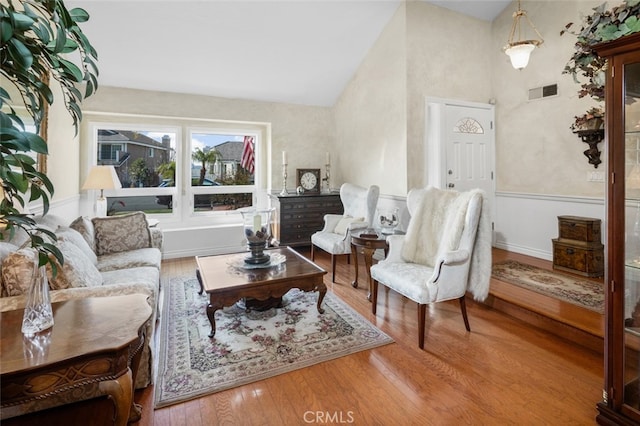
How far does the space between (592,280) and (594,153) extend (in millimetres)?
1416

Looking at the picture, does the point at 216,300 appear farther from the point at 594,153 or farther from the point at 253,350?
the point at 594,153

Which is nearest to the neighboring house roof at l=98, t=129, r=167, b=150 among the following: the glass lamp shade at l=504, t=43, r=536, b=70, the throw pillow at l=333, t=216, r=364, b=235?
the throw pillow at l=333, t=216, r=364, b=235

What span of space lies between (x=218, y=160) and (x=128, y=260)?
2.73m

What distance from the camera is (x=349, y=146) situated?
5.61 metres

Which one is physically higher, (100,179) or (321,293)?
(100,179)

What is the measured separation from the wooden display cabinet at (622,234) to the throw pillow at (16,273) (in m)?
2.89

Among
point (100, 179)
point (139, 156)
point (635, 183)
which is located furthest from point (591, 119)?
point (139, 156)

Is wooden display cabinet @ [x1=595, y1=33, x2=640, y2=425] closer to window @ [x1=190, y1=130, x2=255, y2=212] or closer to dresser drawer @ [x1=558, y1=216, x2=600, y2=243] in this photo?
dresser drawer @ [x1=558, y1=216, x2=600, y2=243]

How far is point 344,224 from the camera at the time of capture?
4.30 meters

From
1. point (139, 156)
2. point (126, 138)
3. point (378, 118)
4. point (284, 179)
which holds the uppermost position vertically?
point (378, 118)

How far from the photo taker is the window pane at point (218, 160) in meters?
5.36

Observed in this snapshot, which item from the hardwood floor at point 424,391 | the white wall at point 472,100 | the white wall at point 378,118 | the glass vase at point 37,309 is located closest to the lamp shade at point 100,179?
the white wall at point 472,100

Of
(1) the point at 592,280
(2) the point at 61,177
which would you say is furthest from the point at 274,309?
(1) the point at 592,280

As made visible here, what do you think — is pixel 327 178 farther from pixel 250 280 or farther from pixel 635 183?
pixel 635 183
